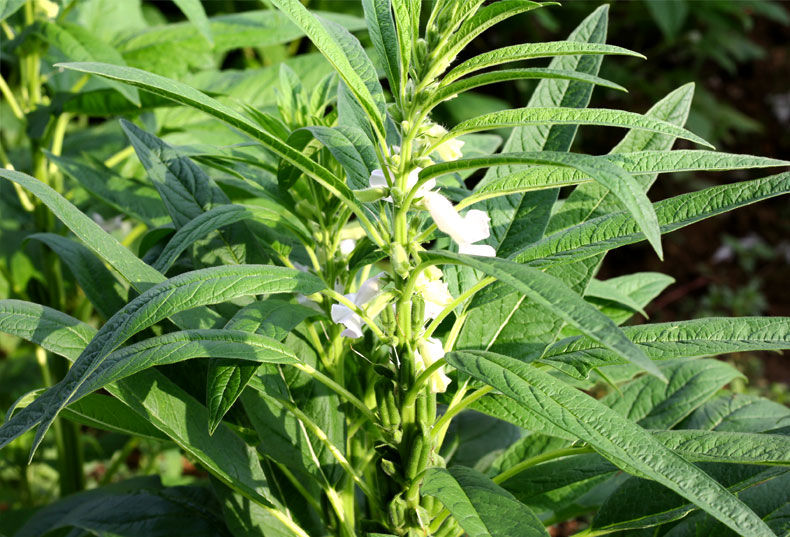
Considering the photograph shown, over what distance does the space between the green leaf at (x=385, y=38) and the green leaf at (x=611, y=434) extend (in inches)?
11.5

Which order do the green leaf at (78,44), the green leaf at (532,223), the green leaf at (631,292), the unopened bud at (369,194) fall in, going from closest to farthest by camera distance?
the unopened bud at (369,194)
the green leaf at (532,223)
the green leaf at (631,292)
the green leaf at (78,44)

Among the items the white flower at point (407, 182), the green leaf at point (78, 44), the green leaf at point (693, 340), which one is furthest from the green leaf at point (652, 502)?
the green leaf at point (78, 44)

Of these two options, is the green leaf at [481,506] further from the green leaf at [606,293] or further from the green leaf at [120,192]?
the green leaf at [120,192]

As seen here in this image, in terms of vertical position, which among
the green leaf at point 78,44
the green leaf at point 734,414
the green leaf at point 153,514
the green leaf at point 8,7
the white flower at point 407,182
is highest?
the green leaf at point 8,7

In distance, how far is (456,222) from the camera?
2.38 feet

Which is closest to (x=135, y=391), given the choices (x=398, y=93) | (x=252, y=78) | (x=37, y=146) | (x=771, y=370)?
(x=398, y=93)

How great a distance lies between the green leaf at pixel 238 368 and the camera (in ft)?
2.19

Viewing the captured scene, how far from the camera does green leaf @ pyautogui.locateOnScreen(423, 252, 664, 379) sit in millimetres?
494

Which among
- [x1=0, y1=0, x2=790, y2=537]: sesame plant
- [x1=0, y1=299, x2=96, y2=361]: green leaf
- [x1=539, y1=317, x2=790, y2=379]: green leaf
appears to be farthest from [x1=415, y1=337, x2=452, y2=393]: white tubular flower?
[x1=0, y1=299, x2=96, y2=361]: green leaf

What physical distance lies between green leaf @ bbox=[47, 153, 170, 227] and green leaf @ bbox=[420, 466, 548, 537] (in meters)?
0.61

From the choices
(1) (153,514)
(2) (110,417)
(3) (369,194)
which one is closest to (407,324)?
(3) (369,194)

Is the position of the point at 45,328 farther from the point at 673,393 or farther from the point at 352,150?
the point at 673,393

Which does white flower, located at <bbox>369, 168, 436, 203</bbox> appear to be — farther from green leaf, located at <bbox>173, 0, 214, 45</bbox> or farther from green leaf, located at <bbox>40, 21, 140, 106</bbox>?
green leaf, located at <bbox>40, 21, 140, 106</bbox>

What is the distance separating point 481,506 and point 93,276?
0.54 meters
